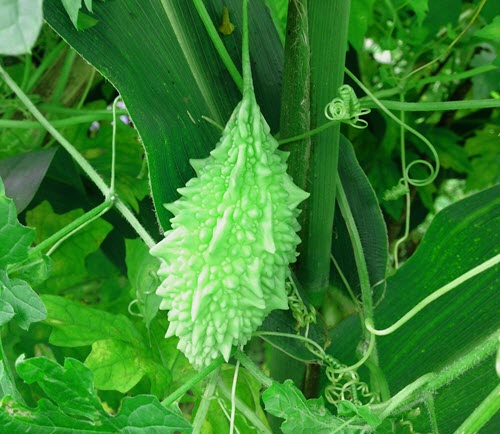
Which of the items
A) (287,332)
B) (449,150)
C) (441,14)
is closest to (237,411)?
(287,332)

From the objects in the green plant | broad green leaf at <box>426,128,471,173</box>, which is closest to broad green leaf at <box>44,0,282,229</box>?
the green plant

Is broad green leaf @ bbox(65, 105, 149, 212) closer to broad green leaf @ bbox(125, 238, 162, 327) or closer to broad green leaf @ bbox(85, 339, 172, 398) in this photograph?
broad green leaf @ bbox(125, 238, 162, 327)

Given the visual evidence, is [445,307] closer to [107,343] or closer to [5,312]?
[107,343]

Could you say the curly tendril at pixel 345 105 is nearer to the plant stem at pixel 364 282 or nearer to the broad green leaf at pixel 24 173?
the plant stem at pixel 364 282

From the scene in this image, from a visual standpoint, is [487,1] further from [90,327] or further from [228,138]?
[90,327]

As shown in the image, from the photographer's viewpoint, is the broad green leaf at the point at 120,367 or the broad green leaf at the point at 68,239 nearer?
the broad green leaf at the point at 120,367

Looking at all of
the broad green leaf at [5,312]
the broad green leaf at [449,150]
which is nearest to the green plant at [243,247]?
the broad green leaf at [5,312]

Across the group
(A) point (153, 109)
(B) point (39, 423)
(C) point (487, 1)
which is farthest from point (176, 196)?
(C) point (487, 1)
